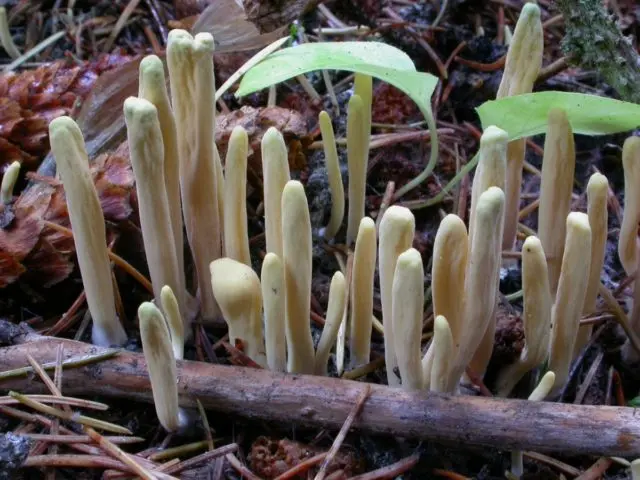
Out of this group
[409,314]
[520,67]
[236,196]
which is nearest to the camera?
[409,314]

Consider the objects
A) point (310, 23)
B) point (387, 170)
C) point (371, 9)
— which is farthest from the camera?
point (310, 23)

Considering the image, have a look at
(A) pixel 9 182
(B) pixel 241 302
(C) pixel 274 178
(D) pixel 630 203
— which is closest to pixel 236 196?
(C) pixel 274 178

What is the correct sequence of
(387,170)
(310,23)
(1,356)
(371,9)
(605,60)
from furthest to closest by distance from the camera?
(310,23)
(371,9)
(387,170)
(605,60)
(1,356)

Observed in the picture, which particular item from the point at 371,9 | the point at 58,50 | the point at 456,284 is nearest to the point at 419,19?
the point at 371,9

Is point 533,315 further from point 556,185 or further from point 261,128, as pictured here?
point 261,128

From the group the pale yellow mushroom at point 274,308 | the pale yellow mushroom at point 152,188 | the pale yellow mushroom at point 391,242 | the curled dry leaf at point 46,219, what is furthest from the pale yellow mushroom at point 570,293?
the curled dry leaf at point 46,219

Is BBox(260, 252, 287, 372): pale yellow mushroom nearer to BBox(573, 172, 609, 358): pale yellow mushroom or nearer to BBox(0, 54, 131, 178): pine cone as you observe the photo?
BBox(573, 172, 609, 358): pale yellow mushroom

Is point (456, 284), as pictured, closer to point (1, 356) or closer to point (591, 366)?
point (591, 366)
